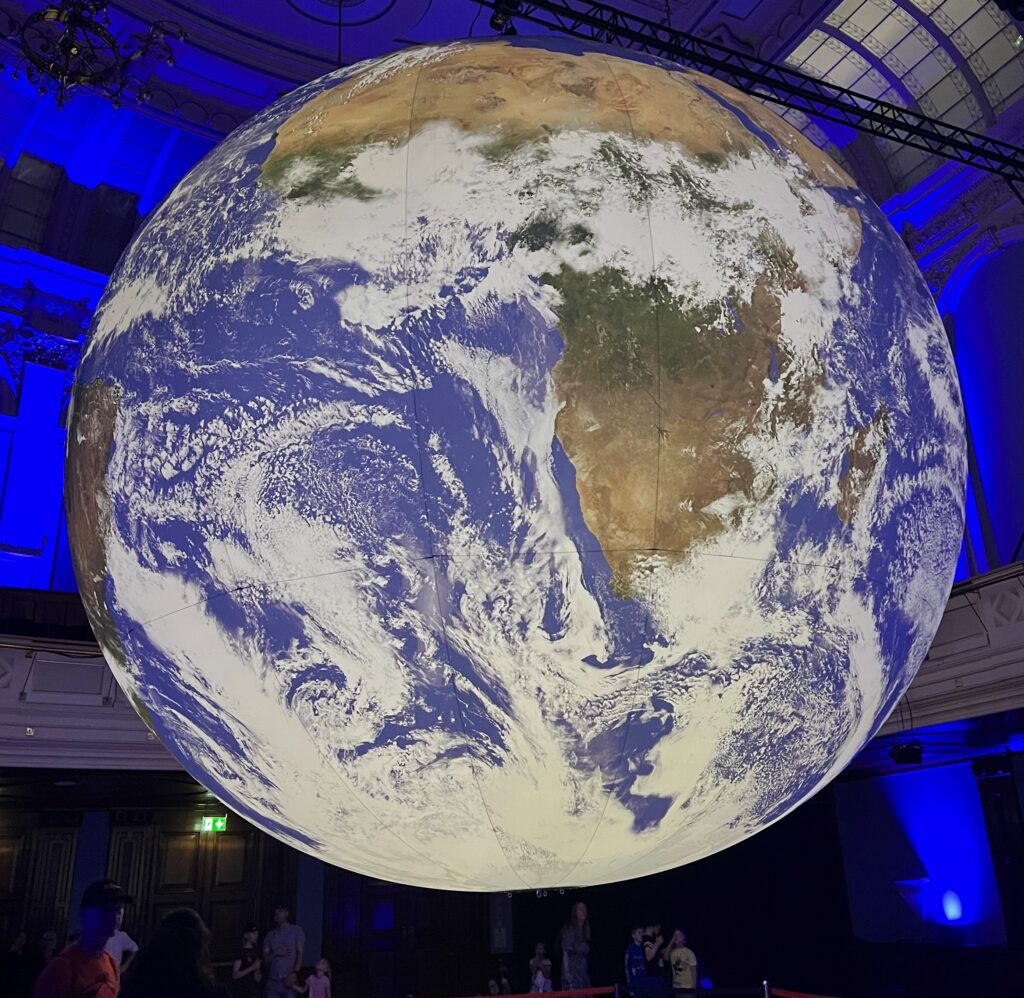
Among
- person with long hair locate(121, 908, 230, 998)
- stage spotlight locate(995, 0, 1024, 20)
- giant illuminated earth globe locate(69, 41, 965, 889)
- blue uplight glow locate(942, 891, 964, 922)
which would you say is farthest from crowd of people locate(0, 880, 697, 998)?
stage spotlight locate(995, 0, 1024, 20)

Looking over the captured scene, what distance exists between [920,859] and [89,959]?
1267 cm

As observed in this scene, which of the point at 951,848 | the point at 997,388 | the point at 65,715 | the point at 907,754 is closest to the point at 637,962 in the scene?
the point at 907,754

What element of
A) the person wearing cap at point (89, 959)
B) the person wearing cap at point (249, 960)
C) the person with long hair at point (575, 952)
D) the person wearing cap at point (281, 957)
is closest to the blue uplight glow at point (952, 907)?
the person with long hair at point (575, 952)

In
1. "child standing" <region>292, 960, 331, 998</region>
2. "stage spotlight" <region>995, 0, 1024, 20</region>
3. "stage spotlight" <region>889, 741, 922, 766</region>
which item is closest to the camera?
"stage spotlight" <region>995, 0, 1024, 20</region>

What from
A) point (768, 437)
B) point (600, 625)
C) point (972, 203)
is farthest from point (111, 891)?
point (972, 203)

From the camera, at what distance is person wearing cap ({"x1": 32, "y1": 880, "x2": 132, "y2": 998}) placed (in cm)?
343

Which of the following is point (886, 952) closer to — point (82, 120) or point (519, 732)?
point (519, 732)

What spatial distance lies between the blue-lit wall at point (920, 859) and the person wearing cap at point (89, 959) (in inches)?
472

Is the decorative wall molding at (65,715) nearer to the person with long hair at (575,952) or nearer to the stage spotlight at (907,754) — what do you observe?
the person with long hair at (575,952)

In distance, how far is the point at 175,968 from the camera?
288 cm

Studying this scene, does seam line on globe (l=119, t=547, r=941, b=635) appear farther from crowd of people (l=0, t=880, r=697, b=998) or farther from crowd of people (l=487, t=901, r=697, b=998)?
crowd of people (l=487, t=901, r=697, b=998)

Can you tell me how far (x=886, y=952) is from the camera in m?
13.2

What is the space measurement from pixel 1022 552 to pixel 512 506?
12.5 metres

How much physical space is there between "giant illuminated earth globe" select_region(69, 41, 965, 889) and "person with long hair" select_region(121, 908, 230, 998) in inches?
45.8
